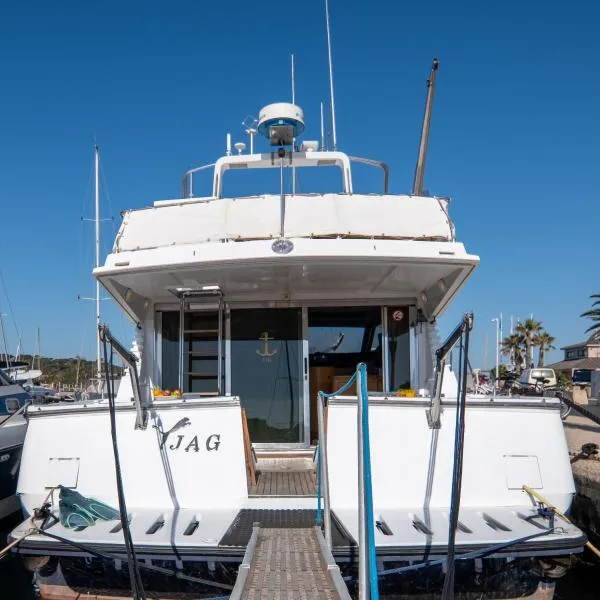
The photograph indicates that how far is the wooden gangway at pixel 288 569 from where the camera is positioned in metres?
3.34

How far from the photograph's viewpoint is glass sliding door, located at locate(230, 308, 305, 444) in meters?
7.09

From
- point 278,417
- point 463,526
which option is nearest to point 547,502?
point 463,526

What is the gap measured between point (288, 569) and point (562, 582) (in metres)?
4.78

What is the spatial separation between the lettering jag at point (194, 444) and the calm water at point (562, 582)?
281cm

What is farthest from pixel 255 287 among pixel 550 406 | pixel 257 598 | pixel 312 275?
pixel 257 598

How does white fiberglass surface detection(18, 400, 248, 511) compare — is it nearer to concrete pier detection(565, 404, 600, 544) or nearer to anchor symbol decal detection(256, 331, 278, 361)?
anchor symbol decal detection(256, 331, 278, 361)

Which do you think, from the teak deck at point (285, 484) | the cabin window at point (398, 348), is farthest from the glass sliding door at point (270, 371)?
the cabin window at point (398, 348)

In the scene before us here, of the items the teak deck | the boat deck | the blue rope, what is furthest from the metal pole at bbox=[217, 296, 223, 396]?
the blue rope

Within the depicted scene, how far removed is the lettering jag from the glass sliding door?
7.41 ft

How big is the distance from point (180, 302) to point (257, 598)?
168 inches

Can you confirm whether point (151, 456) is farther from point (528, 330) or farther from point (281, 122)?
point (528, 330)

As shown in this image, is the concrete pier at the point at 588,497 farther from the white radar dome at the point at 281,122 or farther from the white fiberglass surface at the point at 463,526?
the white radar dome at the point at 281,122

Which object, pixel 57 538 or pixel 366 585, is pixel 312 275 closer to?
pixel 57 538

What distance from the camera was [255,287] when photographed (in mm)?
6855
